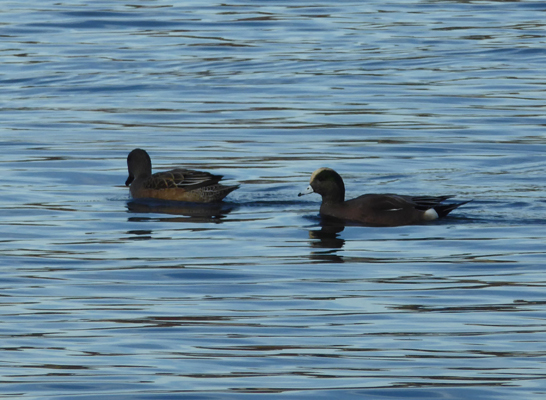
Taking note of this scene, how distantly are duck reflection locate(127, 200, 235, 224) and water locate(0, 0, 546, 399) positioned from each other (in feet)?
0.19

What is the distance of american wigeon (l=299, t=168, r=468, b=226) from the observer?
41.4 feet

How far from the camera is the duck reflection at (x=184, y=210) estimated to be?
13281mm

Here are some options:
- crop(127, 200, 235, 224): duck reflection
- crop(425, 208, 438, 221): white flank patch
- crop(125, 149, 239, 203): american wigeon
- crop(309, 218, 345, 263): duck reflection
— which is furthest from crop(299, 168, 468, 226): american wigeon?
crop(125, 149, 239, 203): american wigeon

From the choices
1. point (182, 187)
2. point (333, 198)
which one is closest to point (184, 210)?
point (182, 187)

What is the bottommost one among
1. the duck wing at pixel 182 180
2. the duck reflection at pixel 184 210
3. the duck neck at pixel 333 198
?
the duck reflection at pixel 184 210

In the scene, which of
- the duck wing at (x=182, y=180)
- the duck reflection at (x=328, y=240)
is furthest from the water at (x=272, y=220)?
the duck wing at (x=182, y=180)

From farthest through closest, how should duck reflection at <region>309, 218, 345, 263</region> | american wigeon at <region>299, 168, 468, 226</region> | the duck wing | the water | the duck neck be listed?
the duck wing < the duck neck < american wigeon at <region>299, 168, 468, 226</region> < duck reflection at <region>309, 218, 345, 263</region> < the water

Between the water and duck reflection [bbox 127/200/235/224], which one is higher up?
the water

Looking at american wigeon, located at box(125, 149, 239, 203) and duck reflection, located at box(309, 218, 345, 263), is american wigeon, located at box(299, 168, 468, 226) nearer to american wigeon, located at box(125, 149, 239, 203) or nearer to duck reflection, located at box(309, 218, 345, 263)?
duck reflection, located at box(309, 218, 345, 263)

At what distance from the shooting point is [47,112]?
20.6 m

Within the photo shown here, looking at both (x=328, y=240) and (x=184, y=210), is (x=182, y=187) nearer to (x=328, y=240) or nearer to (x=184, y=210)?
(x=184, y=210)

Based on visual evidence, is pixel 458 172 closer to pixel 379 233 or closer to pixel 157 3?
pixel 379 233

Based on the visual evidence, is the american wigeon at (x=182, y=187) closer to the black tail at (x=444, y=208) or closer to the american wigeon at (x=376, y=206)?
the american wigeon at (x=376, y=206)

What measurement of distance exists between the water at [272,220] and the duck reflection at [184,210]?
58 mm
